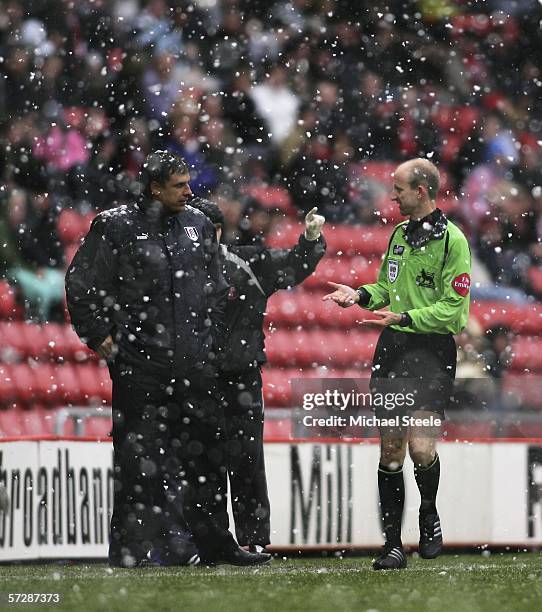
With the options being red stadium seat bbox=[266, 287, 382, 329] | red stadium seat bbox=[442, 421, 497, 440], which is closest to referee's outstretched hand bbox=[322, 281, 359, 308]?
red stadium seat bbox=[442, 421, 497, 440]

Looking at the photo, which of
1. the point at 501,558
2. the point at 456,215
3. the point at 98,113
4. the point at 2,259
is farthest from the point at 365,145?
the point at 501,558

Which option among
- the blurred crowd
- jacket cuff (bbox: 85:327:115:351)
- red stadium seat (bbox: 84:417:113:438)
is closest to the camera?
jacket cuff (bbox: 85:327:115:351)

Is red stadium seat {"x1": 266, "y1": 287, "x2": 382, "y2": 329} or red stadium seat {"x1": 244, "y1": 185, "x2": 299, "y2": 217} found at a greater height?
red stadium seat {"x1": 244, "y1": 185, "x2": 299, "y2": 217}

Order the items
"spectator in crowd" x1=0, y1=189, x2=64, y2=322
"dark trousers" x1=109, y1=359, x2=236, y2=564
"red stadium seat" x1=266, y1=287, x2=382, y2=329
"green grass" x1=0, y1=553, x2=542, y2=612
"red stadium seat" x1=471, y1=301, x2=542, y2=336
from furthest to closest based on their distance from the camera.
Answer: "red stadium seat" x1=471, y1=301, x2=542, y2=336 → "red stadium seat" x1=266, y1=287, x2=382, y2=329 → "spectator in crowd" x1=0, y1=189, x2=64, y2=322 → "dark trousers" x1=109, y1=359, x2=236, y2=564 → "green grass" x1=0, y1=553, x2=542, y2=612

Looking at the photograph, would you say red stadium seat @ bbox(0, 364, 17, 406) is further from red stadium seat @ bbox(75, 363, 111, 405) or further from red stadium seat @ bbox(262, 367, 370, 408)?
red stadium seat @ bbox(262, 367, 370, 408)

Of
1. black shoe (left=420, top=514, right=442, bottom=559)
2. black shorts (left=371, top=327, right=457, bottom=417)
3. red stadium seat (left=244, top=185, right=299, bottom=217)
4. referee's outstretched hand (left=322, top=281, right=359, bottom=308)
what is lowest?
black shoe (left=420, top=514, right=442, bottom=559)

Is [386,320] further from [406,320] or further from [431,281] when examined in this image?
[431,281]

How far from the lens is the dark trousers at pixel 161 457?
5.18 metres

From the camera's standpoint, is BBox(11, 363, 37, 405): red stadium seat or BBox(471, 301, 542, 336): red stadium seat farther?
BBox(471, 301, 542, 336): red stadium seat

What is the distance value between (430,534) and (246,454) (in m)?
0.91

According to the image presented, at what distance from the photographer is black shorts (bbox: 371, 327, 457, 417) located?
5203 millimetres

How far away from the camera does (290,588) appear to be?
165 inches

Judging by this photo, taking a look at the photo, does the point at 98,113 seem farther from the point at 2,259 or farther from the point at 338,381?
the point at 338,381

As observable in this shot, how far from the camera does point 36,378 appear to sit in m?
8.28
